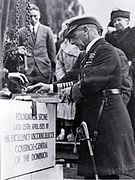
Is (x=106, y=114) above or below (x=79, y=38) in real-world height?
below

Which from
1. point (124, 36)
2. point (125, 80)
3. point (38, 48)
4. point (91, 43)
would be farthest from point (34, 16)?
point (125, 80)

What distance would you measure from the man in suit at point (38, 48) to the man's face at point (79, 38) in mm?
234

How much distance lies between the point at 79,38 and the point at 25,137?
793mm

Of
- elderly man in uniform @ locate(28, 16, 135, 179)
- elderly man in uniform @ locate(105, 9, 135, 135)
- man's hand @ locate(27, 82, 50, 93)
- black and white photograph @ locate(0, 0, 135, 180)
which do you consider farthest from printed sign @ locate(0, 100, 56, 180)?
elderly man in uniform @ locate(105, 9, 135, 135)

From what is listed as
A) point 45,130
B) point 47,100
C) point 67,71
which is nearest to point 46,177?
point 45,130

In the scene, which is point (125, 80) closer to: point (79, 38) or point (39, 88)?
point (79, 38)

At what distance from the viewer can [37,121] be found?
3176 millimetres

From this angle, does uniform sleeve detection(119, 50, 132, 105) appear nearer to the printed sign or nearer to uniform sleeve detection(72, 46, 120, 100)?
uniform sleeve detection(72, 46, 120, 100)

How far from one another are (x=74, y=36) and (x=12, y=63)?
584 mm

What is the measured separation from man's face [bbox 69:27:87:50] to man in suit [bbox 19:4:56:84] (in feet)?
0.77

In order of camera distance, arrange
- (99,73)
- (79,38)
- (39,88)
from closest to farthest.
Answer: (99,73) < (79,38) < (39,88)

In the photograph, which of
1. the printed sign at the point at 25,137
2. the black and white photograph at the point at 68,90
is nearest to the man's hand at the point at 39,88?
the black and white photograph at the point at 68,90

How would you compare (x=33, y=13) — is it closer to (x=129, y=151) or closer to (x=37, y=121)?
(x=37, y=121)

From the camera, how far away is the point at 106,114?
3.04 m
